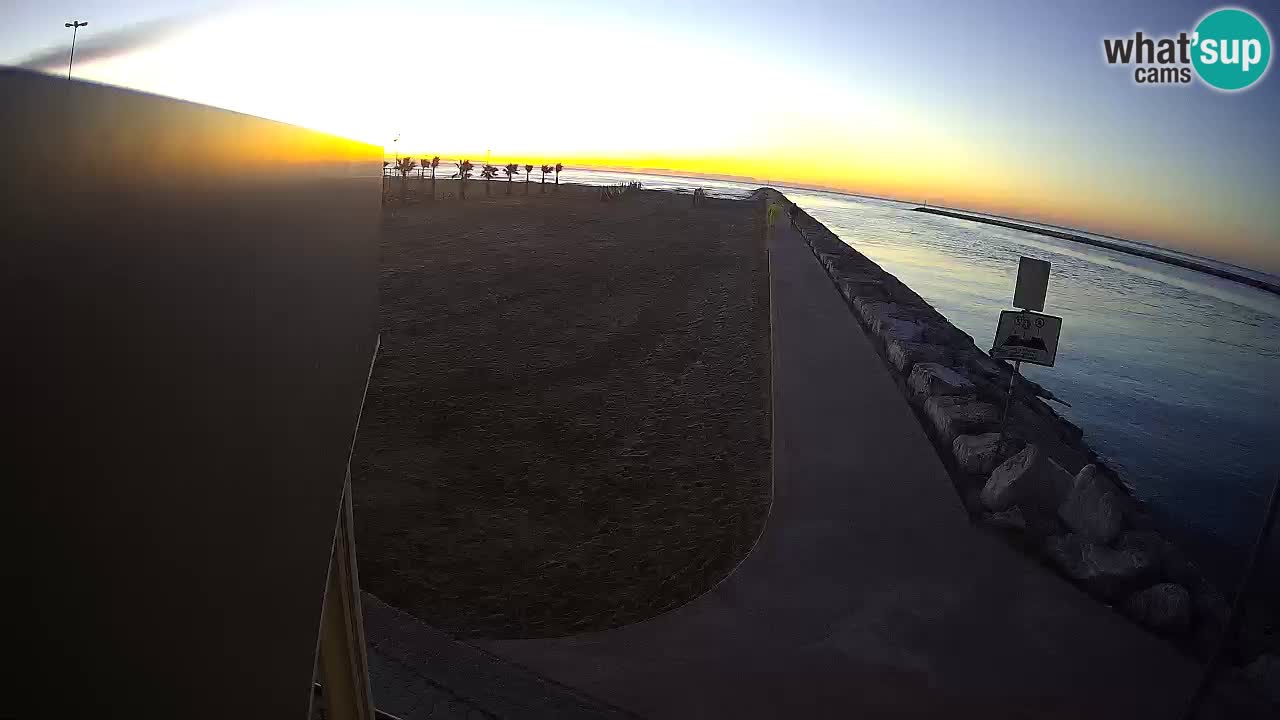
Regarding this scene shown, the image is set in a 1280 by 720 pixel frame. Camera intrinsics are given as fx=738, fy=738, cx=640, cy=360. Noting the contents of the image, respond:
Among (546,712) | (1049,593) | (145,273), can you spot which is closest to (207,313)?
(145,273)

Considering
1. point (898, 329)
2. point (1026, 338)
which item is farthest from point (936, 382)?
point (898, 329)

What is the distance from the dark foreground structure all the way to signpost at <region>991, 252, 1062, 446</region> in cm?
748

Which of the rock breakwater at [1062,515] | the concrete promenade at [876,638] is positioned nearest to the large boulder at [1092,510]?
the rock breakwater at [1062,515]

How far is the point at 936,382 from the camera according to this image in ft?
31.3

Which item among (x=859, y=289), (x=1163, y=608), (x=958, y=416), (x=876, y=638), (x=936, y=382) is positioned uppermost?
(x=859, y=289)

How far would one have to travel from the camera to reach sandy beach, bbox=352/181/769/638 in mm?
5840

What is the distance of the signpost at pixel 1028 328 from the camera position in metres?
7.39

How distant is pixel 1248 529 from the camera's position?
9719 mm

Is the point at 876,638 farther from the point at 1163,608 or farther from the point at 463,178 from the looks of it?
the point at 463,178

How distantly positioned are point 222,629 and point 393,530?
6.20 m

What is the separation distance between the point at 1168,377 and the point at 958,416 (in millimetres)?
15969

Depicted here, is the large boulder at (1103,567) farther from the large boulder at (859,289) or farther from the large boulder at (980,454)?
the large boulder at (859,289)

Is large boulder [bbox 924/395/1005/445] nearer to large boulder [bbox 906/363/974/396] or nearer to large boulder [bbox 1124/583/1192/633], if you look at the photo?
large boulder [bbox 906/363/974/396]

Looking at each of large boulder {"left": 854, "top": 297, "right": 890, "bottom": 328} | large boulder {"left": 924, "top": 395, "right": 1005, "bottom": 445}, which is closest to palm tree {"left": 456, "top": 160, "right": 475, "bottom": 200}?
large boulder {"left": 854, "top": 297, "right": 890, "bottom": 328}
